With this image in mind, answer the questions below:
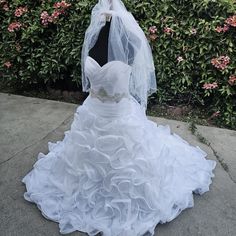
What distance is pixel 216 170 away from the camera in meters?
3.66

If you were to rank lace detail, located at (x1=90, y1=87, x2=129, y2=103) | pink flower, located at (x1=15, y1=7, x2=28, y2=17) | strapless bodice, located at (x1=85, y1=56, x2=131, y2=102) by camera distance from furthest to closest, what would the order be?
pink flower, located at (x1=15, y1=7, x2=28, y2=17)
lace detail, located at (x1=90, y1=87, x2=129, y2=103)
strapless bodice, located at (x1=85, y1=56, x2=131, y2=102)

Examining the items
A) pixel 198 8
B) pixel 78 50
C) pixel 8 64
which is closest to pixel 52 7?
pixel 78 50

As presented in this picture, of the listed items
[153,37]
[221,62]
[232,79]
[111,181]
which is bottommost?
[111,181]

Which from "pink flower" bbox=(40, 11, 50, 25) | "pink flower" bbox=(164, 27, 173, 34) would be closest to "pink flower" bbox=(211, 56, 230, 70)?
"pink flower" bbox=(164, 27, 173, 34)

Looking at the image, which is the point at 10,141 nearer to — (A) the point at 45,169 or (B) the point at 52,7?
(A) the point at 45,169

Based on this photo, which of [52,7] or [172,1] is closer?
[172,1]

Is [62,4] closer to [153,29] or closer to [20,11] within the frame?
[20,11]

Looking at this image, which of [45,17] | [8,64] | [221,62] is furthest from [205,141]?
[8,64]

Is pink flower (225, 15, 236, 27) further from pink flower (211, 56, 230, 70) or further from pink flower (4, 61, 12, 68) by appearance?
pink flower (4, 61, 12, 68)

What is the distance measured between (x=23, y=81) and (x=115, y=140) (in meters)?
2.94

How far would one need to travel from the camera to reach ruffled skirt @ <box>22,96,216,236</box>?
2.87m

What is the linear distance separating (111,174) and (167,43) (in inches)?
90.6

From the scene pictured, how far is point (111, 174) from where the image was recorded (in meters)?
2.96

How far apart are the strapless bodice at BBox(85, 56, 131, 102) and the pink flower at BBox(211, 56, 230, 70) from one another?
6.32ft
